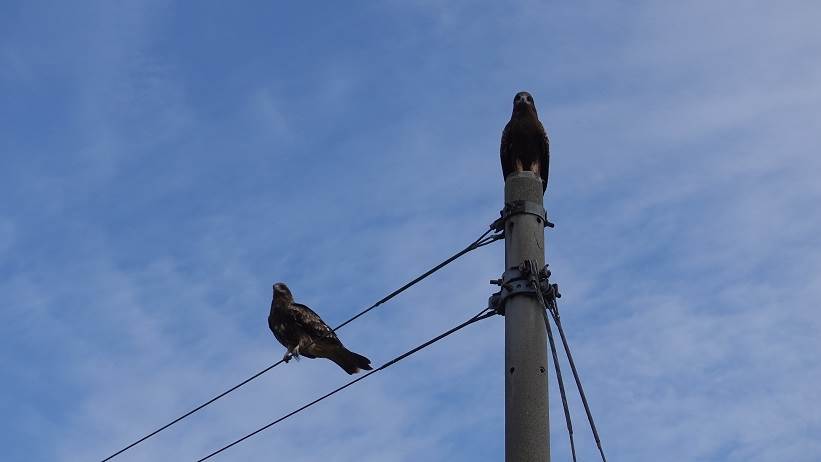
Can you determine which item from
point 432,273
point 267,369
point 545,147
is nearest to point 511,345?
point 432,273

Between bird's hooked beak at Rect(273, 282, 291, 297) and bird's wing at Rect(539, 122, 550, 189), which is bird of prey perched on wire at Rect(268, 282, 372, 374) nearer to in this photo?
bird's hooked beak at Rect(273, 282, 291, 297)

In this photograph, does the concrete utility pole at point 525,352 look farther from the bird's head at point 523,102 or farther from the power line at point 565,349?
the bird's head at point 523,102

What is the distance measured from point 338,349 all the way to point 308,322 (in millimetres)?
593

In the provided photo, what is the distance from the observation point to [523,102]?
22.3ft

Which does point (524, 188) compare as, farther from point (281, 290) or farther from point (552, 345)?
point (281, 290)

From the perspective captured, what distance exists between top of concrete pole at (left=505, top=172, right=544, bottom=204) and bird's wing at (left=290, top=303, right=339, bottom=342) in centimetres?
517

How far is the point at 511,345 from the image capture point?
4.61 metres

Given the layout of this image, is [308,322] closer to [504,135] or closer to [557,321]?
[504,135]

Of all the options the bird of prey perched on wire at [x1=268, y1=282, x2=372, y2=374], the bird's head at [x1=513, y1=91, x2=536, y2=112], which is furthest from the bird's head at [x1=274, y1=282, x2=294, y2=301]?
the bird's head at [x1=513, y1=91, x2=536, y2=112]

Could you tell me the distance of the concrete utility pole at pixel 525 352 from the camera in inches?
171

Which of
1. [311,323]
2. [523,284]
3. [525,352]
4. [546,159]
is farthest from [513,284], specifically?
[311,323]

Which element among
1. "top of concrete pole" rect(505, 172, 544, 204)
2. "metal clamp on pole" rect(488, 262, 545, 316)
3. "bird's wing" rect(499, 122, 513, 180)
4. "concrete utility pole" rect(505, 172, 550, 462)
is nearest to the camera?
"concrete utility pole" rect(505, 172, 550, 462)

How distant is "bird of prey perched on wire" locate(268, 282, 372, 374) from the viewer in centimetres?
1025

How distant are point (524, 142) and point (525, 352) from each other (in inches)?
64.3
